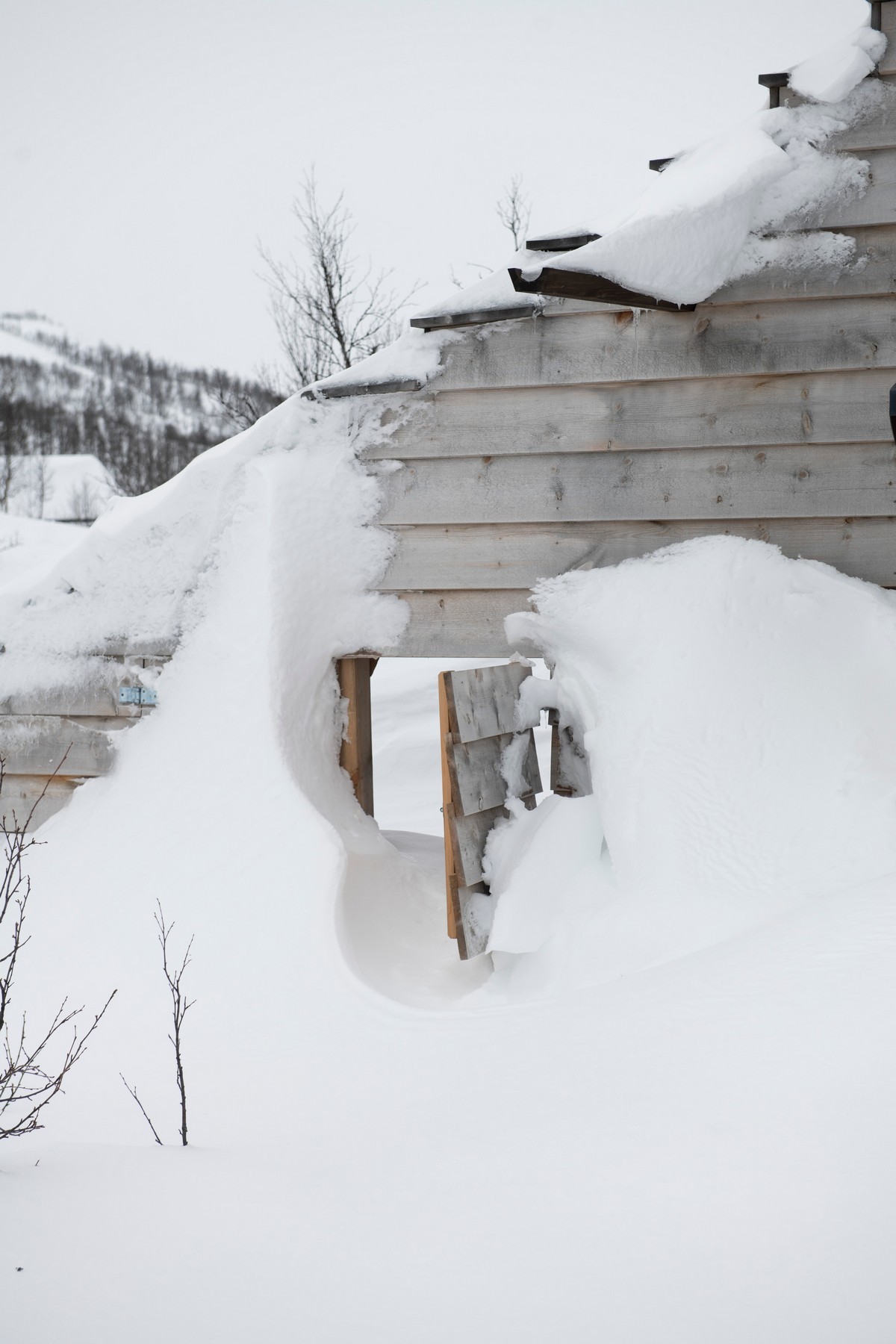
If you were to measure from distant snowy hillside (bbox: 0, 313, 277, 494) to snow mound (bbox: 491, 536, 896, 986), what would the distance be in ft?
55.5

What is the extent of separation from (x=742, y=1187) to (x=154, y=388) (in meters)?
70.6

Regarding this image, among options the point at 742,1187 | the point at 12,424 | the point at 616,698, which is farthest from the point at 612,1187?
the point at 12,424

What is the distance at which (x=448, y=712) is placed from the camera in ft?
14.0

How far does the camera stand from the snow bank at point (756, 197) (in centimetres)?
404

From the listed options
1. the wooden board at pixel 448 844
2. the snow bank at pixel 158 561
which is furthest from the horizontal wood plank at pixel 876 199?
the wooden board at pixel 448 844

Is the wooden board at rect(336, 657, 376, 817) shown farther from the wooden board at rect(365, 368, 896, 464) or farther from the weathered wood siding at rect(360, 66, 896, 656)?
the wooden board at rect(365, 368, 896, 464)

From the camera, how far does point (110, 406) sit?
60.6 m

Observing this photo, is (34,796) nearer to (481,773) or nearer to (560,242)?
(481,773)

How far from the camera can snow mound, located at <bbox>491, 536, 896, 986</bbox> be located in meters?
3.49

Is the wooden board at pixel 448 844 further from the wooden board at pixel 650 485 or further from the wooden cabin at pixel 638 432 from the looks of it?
the wooden board at pixel 650 485

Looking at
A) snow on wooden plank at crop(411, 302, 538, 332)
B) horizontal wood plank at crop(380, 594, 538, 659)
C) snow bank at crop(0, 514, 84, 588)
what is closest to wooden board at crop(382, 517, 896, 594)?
horizontal wood plank at crop(380, 594, 538, 659)

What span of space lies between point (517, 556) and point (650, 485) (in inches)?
27.7

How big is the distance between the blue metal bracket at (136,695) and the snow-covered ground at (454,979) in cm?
8

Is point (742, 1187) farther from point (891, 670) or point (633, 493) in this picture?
point (633, 493)
